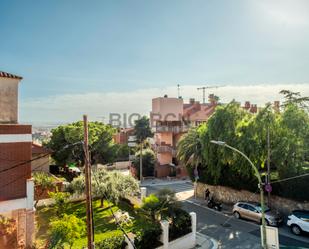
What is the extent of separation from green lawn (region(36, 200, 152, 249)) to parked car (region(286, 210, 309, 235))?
9.60 meters

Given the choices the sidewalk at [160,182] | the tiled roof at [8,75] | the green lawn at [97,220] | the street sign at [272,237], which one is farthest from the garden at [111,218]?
the sidewalk at [160,182]

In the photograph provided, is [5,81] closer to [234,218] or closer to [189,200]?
[234,218]

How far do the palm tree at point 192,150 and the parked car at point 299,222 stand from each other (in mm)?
10454

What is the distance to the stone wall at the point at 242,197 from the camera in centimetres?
2211

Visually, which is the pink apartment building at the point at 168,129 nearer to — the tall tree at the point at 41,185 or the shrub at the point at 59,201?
the tall tree at the point at 41,185

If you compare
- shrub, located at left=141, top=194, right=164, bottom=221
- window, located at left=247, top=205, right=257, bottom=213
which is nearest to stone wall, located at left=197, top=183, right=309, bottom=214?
window, located at left=247, top=205, right=257, bottom=213

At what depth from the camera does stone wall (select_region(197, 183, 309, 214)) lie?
22.1 m

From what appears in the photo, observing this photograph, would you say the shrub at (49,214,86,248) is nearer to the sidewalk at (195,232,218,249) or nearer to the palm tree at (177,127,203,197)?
the sidewalk at (195,232,218,249)

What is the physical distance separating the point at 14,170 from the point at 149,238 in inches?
300

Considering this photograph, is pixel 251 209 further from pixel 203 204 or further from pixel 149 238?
pixel 149 238

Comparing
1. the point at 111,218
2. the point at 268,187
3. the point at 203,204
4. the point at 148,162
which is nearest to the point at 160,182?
the point at 148,162

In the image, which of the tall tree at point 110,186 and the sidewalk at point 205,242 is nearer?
the sidewalk at point 205,242

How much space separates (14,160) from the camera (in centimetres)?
1427

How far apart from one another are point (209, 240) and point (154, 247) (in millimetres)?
4805
